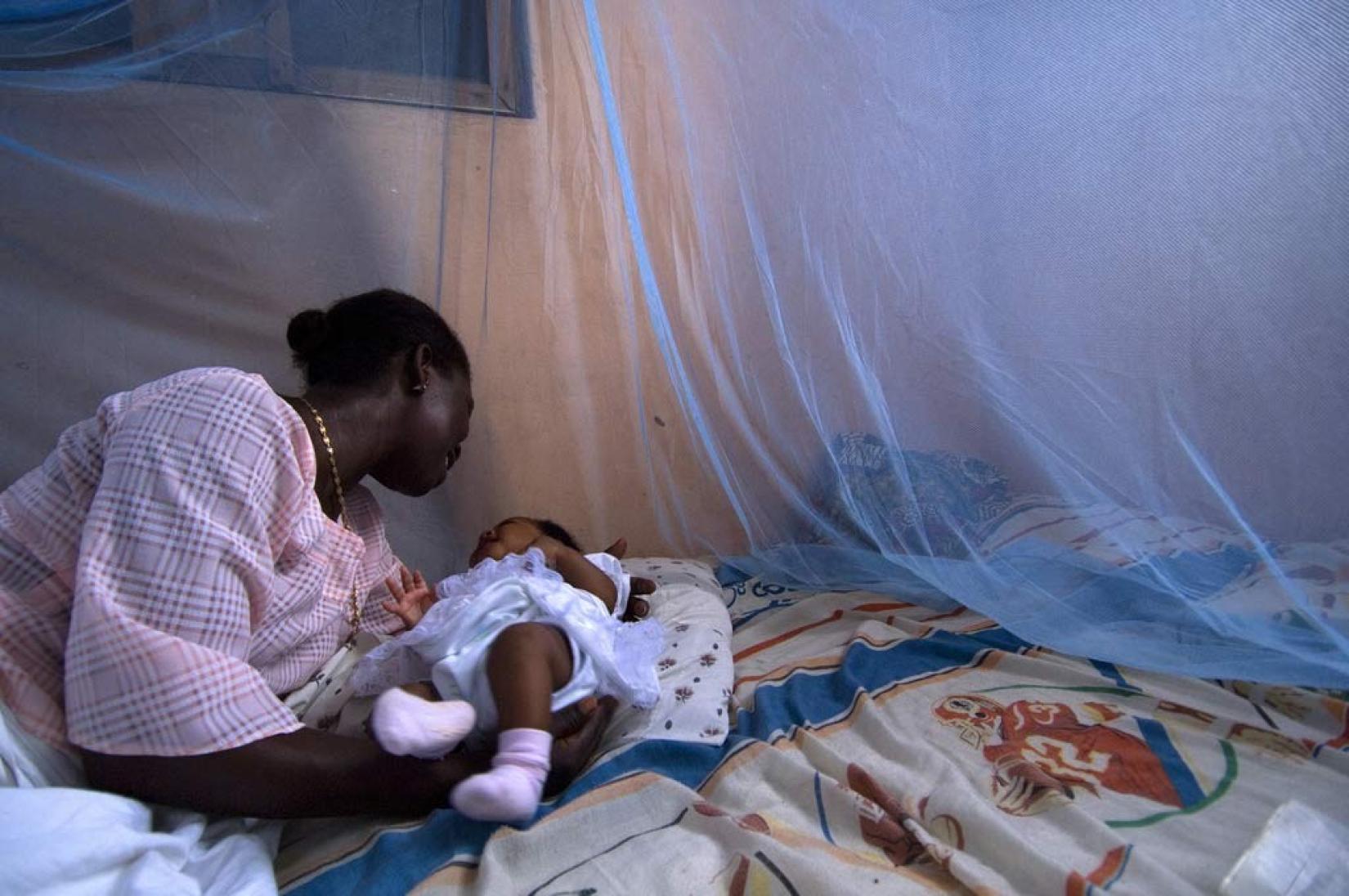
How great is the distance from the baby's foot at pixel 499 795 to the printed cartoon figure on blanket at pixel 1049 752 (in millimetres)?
507

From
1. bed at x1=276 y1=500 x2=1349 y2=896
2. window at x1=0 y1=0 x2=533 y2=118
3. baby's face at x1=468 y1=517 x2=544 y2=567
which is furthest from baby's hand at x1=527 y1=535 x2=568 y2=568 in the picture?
window at x1=0 y1=0 x2=533 y2=118

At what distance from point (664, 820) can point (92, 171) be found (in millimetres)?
1359

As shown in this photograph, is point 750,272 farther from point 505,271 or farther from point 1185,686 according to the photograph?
point 1185,686

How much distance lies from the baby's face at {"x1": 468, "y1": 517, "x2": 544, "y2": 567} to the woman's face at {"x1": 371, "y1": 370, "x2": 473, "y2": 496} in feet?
0.91

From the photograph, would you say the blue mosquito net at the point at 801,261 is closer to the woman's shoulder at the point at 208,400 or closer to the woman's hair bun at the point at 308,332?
the woman's hair bun at the point at 308,332

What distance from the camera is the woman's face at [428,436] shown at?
1129mm

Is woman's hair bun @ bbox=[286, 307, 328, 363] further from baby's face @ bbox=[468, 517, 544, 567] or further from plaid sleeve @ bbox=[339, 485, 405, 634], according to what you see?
baby's face @ bbox=[468, 517, 544, 567]

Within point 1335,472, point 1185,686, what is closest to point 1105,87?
point 1335,472

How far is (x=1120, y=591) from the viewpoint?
1.09 meters

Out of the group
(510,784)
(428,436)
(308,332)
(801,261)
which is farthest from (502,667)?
(801,261)

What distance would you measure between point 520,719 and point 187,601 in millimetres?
369

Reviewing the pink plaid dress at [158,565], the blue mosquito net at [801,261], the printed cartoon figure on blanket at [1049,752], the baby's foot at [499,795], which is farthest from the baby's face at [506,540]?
the printed cartoon figure on blanket at [1049,752]

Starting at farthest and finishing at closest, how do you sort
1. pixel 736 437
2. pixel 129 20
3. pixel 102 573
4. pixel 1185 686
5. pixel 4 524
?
pixel 736 437, pixel 129 20, pixel 1185 686, pixel 4 524, pixel 102 573

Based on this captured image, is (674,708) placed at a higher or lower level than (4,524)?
lower
